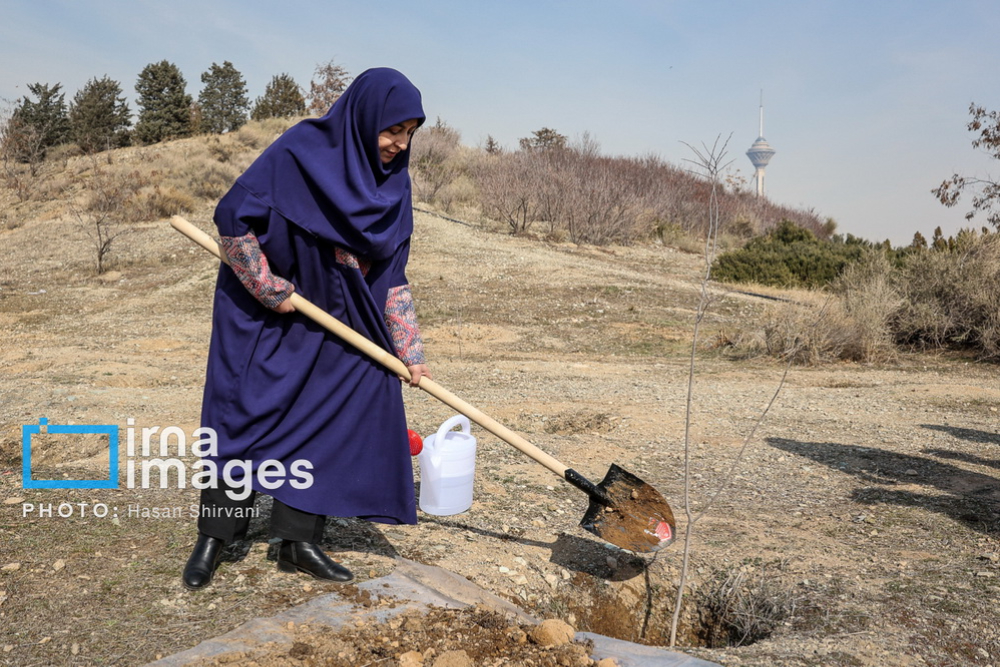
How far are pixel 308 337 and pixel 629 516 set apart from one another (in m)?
1.38

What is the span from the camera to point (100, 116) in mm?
30469

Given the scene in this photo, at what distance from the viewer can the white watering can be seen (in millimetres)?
3491

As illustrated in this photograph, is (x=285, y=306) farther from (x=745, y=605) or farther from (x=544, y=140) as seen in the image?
(x=544, y=140)

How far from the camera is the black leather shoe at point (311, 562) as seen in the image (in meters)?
Result: 2.59

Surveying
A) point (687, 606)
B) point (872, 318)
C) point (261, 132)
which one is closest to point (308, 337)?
point (687, 606)

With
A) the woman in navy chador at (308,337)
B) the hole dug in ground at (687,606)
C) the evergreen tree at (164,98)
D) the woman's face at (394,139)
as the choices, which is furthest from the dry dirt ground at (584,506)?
the evergreen tree at (164,98)

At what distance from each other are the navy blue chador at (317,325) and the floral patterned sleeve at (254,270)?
33 millimetres

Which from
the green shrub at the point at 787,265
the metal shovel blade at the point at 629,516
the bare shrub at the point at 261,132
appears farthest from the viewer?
the bare shrub at the point at 261,132

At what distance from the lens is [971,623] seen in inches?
109

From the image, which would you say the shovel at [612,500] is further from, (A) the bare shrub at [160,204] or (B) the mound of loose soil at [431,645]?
(A) the bare shrub at [160,204]

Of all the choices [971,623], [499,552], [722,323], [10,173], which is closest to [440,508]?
[499,552]

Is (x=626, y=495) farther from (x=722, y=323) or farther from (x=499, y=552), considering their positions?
(x=722, y=323)

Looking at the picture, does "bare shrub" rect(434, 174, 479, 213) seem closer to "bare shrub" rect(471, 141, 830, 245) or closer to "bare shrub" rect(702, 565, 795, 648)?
"bare shrub" rect(471, 141, 830, 245)

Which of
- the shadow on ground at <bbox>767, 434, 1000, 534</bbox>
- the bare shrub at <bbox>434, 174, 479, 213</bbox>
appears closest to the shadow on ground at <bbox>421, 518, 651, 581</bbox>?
the shadow on ground at <bbox>767, 434, 1000, 534</bbox>
